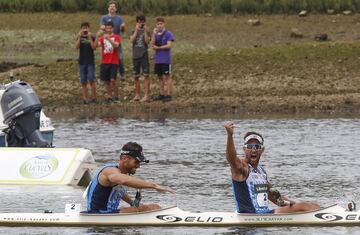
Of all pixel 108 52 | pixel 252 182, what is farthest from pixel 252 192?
pixel 108 52

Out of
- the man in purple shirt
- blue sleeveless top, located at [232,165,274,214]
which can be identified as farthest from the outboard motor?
the man in purple shirt

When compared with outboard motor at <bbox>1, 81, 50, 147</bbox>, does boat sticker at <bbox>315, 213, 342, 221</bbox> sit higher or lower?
lower

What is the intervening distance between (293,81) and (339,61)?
1.73m

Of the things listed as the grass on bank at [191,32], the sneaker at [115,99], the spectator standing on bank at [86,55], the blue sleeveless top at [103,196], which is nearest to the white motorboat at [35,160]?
the blue sleeveless top at [103,196]

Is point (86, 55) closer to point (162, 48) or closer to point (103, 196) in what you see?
point (162, 48)

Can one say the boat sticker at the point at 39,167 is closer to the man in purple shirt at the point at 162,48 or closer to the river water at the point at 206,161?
the river water at the point at 206,161

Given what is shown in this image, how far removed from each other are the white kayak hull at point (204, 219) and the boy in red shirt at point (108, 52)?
15974mm

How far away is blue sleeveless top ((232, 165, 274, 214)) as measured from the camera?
22.0m

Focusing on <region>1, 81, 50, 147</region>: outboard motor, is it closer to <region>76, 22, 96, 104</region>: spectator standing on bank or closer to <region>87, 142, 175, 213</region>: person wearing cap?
<region>87, 142, 175, 213</region>: person wearing cap

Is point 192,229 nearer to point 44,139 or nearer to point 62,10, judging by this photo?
point 44,139

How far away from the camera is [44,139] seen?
2828cm

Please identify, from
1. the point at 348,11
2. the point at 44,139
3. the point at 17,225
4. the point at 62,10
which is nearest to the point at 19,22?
the point at 62,10

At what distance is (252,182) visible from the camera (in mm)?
22031

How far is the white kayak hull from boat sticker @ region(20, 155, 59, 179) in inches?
140
